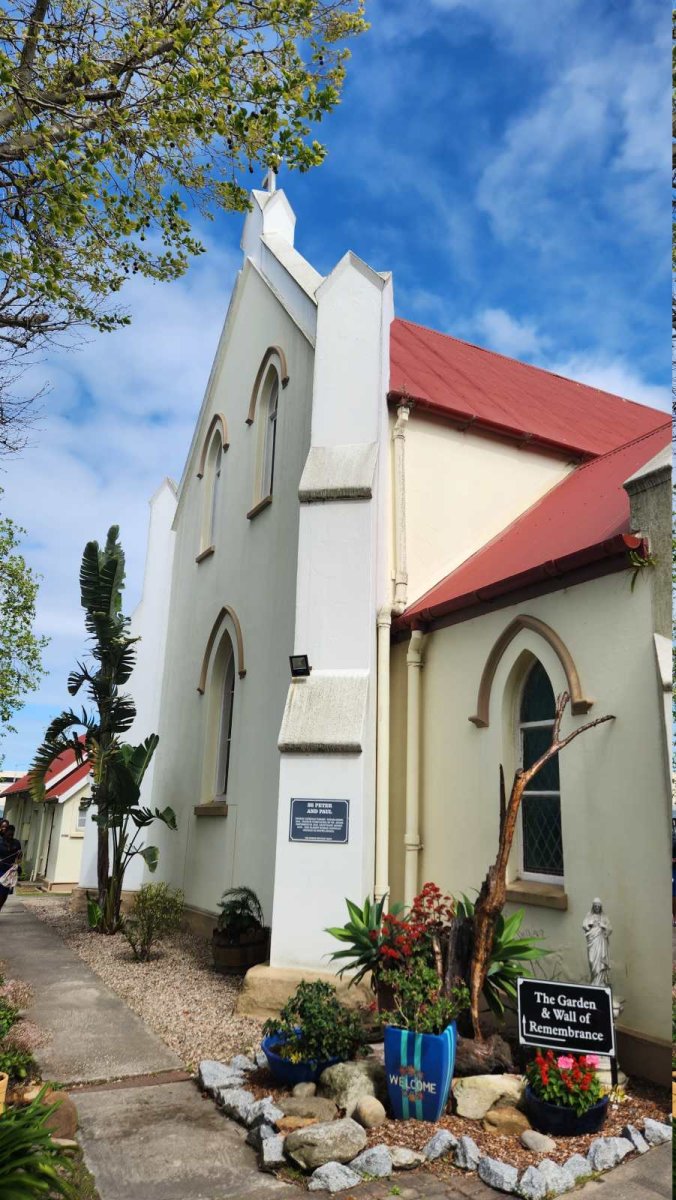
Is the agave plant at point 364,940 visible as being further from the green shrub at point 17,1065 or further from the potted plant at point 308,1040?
the green shrub at point 17,1065

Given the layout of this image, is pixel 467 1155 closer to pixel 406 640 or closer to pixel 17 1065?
pixel 17 1065

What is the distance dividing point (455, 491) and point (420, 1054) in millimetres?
7456

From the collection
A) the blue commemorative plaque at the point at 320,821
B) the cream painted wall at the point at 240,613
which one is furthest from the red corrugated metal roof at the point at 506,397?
the blue commemorative plaque at the point at 320,821

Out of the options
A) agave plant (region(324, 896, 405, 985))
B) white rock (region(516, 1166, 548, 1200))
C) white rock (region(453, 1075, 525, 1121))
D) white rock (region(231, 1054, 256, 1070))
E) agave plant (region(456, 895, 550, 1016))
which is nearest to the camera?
white rock (region(516, 1166, 548, 1200))

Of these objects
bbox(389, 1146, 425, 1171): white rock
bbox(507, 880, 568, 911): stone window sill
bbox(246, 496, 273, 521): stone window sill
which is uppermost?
bbox(246, 496, 273, 521): stone window sill

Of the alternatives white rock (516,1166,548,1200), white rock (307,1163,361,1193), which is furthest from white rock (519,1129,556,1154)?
white rock (307,1163,361,1193)

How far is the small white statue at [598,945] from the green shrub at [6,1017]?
431cm

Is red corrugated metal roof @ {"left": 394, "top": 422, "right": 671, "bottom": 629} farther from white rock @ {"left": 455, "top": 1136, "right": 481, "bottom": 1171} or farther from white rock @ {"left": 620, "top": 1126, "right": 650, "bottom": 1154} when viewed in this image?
white rock @ {"left": 455, "top": 1136, "right": 481, "bottom": 1171}

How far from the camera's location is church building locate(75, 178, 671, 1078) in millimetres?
6727

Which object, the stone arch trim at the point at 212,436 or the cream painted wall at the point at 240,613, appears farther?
the stone arch trim at the point at 212,436

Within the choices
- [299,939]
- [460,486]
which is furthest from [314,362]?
[299,939]

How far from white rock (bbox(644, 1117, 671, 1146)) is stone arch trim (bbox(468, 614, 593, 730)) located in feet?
10.0

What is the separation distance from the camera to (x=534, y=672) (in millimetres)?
8211

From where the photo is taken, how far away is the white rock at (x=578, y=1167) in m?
4.59
